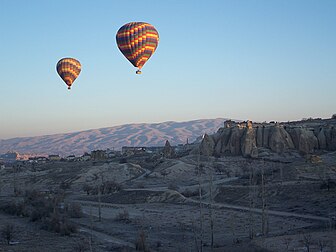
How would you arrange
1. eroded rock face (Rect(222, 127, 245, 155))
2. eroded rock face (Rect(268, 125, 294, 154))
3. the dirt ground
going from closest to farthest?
the dirt ground
eroded rock face (Rect(268, 125, 294, 154))
eroded rock face (Rect(222, 127, 245, 155))

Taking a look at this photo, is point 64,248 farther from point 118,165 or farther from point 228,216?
point 118,165

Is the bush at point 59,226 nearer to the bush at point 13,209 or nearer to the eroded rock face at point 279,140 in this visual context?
the bush at point 13,209

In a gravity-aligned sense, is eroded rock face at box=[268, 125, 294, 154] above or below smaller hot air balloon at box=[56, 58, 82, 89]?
below

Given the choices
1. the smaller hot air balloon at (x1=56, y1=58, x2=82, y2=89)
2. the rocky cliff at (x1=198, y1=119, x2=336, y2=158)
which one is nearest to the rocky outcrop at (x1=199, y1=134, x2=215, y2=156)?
the rocky cliff at (x1=198, y1=119, x2=336, y2=158)

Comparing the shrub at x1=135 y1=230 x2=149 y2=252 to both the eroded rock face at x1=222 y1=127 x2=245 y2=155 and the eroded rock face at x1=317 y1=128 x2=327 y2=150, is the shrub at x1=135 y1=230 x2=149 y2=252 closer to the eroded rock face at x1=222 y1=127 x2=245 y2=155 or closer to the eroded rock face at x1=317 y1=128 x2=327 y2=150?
the eroded rock face at x1=222 y1=127 x2=245 y2=155

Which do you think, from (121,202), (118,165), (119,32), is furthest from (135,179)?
(119,32)
